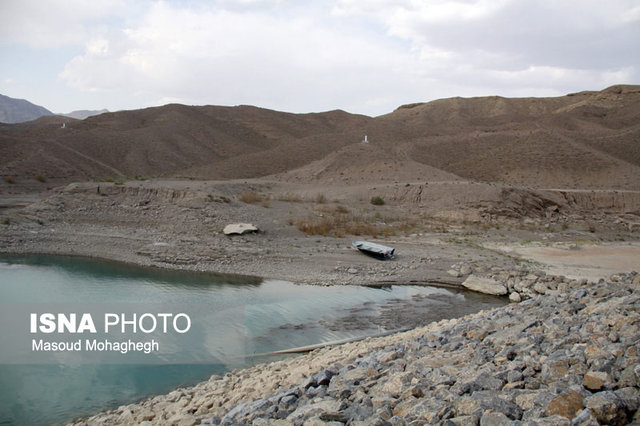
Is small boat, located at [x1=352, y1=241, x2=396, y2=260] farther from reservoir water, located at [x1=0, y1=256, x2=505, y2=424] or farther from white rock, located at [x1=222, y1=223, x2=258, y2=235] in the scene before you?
white rock, located at [x1=222, y1=223, x2=258, y2=235]

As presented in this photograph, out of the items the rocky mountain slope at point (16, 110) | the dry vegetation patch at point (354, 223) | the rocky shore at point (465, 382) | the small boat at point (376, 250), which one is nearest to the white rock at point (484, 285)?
the small boat at point (376, 250)

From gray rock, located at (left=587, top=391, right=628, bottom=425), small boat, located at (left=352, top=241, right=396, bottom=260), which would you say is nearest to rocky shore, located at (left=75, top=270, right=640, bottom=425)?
gray rock, located at (left=587, top=391, right=628, bottom=425)

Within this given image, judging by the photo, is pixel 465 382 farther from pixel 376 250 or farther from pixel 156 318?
pixel 376 250

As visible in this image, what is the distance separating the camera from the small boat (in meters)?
17.3

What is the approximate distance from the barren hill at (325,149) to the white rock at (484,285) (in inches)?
800

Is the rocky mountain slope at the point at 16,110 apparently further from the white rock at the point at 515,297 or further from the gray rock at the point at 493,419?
the gray rock at the point at 493,419

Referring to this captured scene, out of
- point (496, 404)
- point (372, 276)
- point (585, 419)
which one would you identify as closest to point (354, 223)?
point (372, 276)

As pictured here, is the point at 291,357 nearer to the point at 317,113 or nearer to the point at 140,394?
the point at 140,394

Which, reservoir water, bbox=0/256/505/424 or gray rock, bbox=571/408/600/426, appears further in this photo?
reservoir water, bbox=0/256/505/424

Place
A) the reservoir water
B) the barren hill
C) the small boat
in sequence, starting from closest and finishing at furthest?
the reservoir water, the small boat, the barren hill

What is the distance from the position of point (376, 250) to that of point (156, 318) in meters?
8.45

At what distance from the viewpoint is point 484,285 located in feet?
48.0

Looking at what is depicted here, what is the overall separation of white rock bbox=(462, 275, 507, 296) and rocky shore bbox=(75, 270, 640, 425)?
17.0 ft

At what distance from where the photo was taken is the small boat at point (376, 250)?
17300 mm
